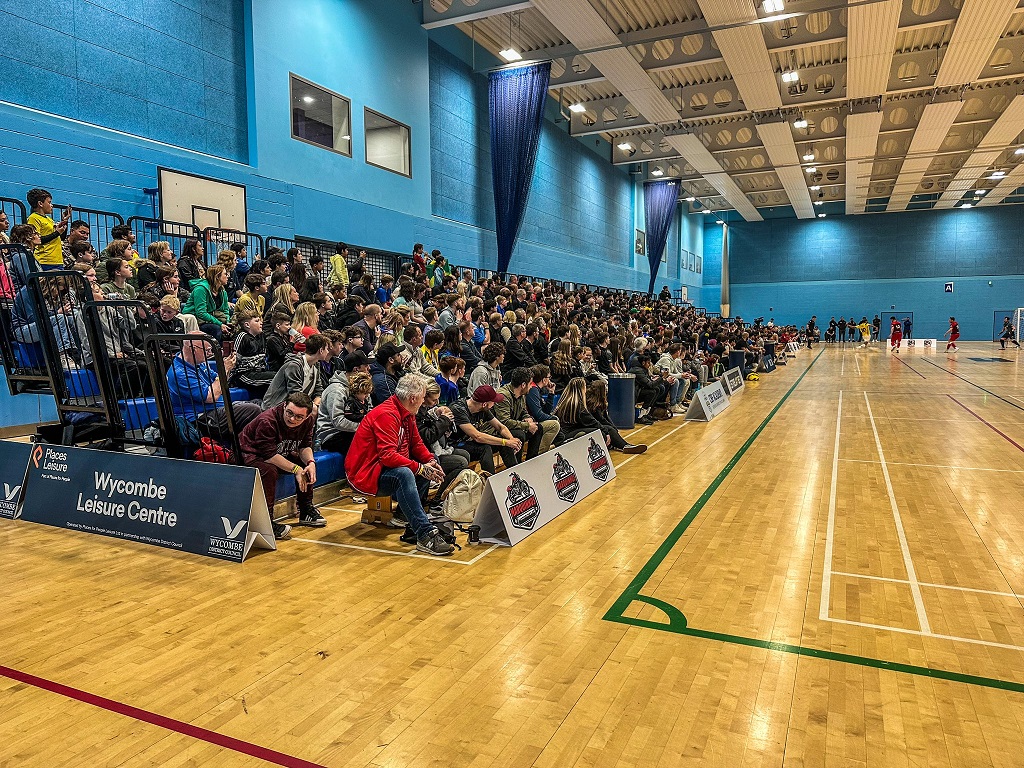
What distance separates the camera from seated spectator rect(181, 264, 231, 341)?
732 centimetres

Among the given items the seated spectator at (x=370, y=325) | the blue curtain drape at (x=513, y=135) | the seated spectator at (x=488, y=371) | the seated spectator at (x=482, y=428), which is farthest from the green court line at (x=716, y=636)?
the blue curtain drape at (x=513, y=135)

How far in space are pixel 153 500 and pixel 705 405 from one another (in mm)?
9436

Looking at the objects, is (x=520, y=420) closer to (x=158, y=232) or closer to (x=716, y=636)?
(x=716, y=636)

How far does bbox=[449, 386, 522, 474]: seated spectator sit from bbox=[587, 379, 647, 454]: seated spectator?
75.1 inches

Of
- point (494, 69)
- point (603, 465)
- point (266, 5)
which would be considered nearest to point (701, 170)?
point (494, 69)

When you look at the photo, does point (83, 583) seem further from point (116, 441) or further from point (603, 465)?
point (603, 465)

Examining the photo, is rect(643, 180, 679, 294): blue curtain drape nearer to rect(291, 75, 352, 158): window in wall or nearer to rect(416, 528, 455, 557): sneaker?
rect(291, 75, 352, 158): window in wall

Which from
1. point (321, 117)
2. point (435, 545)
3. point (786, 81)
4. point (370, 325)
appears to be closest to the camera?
point (435, 545)

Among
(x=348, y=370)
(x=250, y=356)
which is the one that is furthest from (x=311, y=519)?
(x=250, y=356)

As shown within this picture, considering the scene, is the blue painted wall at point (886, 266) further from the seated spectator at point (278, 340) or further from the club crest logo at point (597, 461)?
the seated spectator at point (278, 340)

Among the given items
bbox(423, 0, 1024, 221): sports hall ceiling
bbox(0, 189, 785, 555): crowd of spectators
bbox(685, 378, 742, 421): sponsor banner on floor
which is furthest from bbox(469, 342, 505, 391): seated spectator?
bbox(423, 0, 1024, 221): sports hall ceiling

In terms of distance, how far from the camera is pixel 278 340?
21.4ft

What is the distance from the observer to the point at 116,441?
559 cm

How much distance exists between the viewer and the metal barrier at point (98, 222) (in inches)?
361
